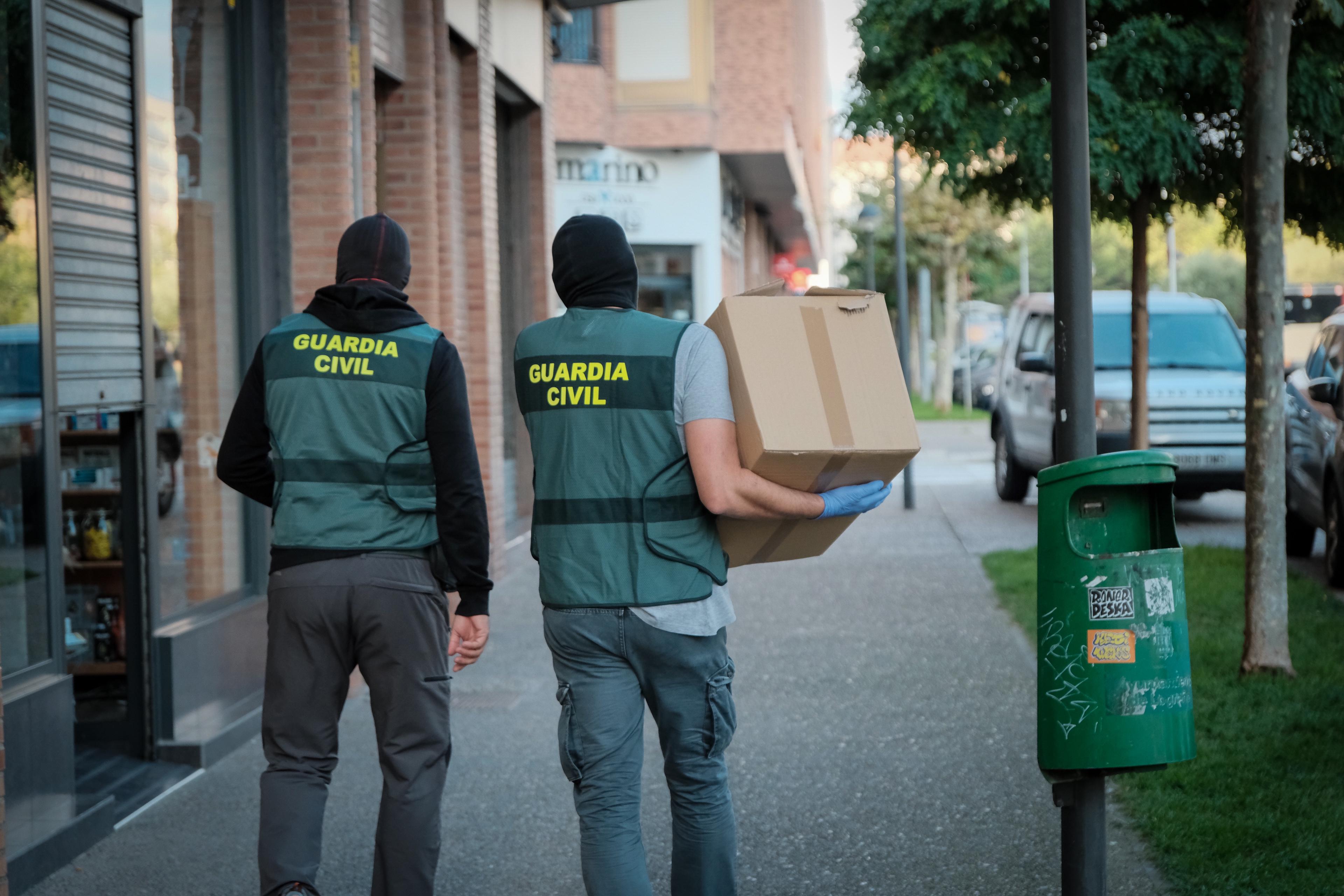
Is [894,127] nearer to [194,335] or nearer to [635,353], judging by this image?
[194,335]

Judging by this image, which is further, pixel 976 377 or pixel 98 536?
pixel 976 377

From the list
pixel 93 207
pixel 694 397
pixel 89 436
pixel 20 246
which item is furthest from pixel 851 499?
pixel 89 436

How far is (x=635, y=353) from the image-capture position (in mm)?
3354

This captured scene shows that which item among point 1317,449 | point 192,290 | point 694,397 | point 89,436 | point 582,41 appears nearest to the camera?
point 694,397

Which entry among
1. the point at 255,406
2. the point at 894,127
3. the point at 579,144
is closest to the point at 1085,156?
the point at 255,406

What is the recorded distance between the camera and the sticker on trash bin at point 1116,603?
352cm

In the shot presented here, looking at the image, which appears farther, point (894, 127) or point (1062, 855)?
point (894, 127)

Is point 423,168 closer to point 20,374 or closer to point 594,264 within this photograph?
point 20,374

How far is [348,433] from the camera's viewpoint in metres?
3.69

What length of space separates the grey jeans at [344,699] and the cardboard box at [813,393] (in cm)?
84

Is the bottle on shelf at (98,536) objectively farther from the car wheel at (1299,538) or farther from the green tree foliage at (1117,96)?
the car wheel at (1299,538)


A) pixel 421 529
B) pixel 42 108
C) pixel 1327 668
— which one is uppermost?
pixel 42 108

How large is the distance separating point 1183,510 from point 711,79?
1194 centimetres

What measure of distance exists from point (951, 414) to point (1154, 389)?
76.7 ft
